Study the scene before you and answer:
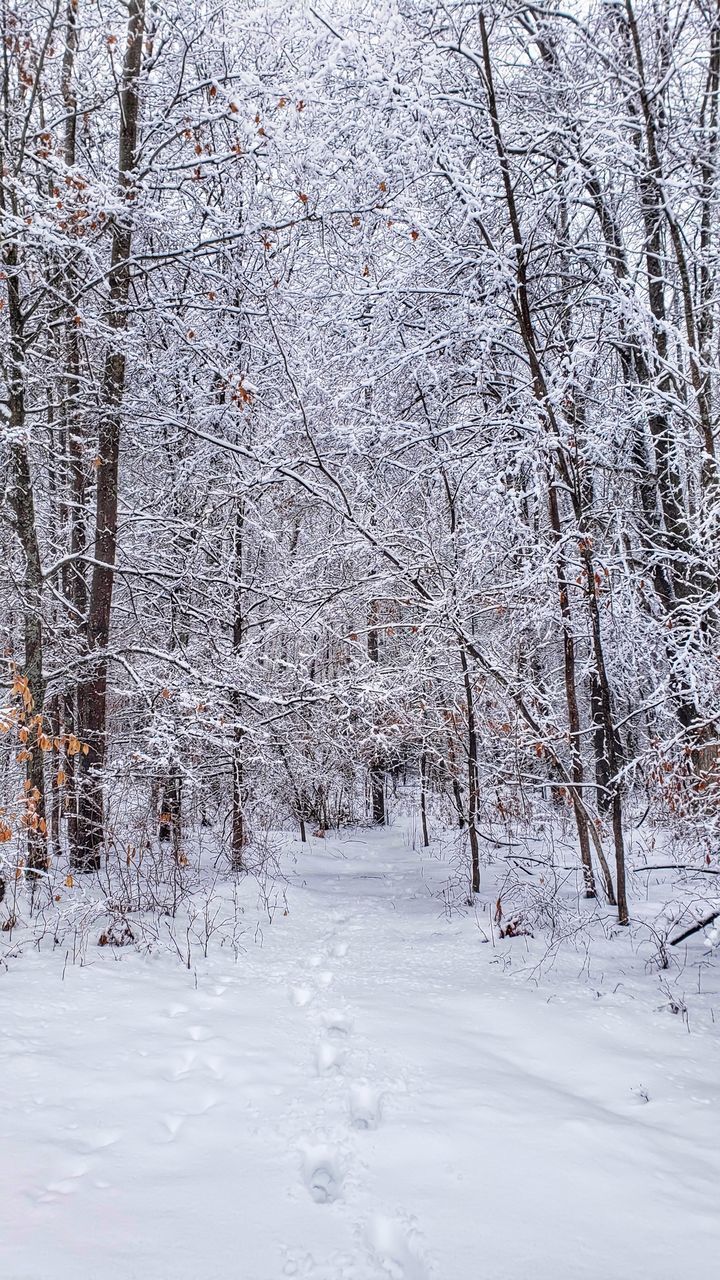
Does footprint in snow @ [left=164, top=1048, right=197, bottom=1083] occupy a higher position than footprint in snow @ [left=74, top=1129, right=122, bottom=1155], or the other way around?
footprint in snow @ [left=74, top=1129, right=122, bottom=1155]

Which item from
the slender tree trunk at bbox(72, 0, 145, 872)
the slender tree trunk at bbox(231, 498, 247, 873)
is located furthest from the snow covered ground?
the slender tree trunk at bbox(231, 498, 247, 873)

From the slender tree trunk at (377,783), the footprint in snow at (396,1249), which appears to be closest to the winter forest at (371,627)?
the footprint in snow at (396,1249)

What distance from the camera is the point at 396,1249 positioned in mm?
2143

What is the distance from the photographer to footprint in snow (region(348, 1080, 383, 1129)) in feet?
9.27

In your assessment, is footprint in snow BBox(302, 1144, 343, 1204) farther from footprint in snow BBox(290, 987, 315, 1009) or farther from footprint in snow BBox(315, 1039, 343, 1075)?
footprint in snow BBox(290, 987, 315, 1009)

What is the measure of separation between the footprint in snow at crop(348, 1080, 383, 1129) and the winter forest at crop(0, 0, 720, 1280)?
1 cm

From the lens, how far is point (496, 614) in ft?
27.6

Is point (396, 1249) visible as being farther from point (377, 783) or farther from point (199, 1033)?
point (377, 783)

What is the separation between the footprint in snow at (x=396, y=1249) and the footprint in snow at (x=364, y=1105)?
57 cm

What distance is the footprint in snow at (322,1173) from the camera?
7.84ft

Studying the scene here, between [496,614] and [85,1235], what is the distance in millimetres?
7079

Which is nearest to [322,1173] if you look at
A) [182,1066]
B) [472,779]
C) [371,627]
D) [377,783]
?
[182,1066]

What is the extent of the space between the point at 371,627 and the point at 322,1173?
5.08 metres

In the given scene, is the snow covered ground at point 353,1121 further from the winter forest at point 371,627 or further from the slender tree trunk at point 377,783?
the slender tree trunk at point 377,783
